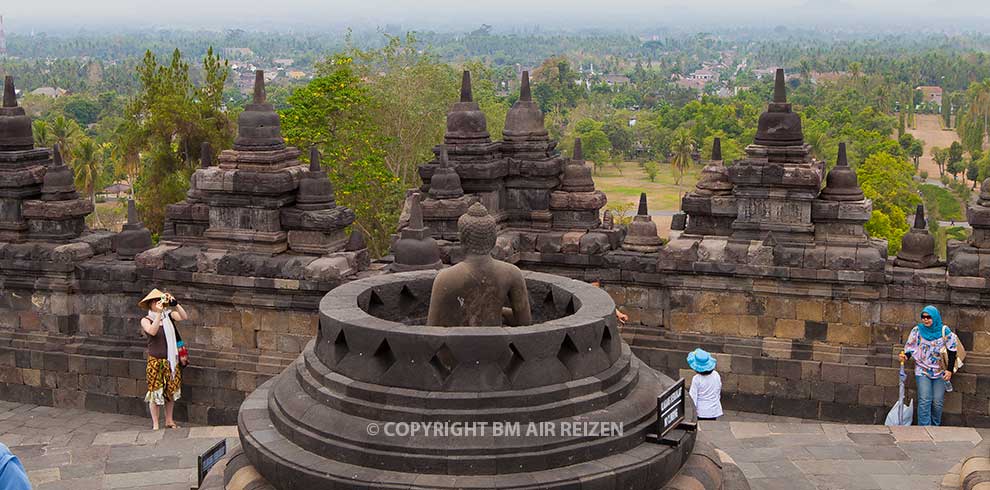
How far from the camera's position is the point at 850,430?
1143 cm

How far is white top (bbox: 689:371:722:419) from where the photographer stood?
11.5 metres

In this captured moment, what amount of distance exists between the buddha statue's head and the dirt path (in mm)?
93278

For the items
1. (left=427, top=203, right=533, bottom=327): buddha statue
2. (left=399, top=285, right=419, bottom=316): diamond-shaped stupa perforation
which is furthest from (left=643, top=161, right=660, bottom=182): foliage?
(left=427, top=203, right=533, bottom=327): buddha statue

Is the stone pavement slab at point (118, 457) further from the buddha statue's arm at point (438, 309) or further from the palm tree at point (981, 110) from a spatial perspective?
the palm tree at point (981, 110)

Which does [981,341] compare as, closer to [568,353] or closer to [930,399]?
[930,399]

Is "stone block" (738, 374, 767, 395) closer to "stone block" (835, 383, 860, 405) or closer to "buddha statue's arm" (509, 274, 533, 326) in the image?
"stone block" (835, 383, 860, 405)

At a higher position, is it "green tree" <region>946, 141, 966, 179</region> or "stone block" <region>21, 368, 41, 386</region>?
"stone block" <region>21, 368, 41, 386</region>

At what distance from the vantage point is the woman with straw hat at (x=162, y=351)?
1240cm

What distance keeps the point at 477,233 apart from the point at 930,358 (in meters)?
6.16

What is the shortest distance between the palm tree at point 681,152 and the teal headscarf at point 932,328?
6487 cm

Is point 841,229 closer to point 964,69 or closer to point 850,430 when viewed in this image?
point 850,430

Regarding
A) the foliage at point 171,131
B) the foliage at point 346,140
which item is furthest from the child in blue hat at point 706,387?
the foliage at point 171,131

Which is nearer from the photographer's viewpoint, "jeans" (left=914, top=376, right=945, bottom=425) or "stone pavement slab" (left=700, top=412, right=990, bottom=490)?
"stone pavement slab" (left=700, top=412, right=990, bottom=490)

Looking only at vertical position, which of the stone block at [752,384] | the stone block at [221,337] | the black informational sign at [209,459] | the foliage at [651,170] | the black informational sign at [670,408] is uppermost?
the black informational sign at [670,408]
